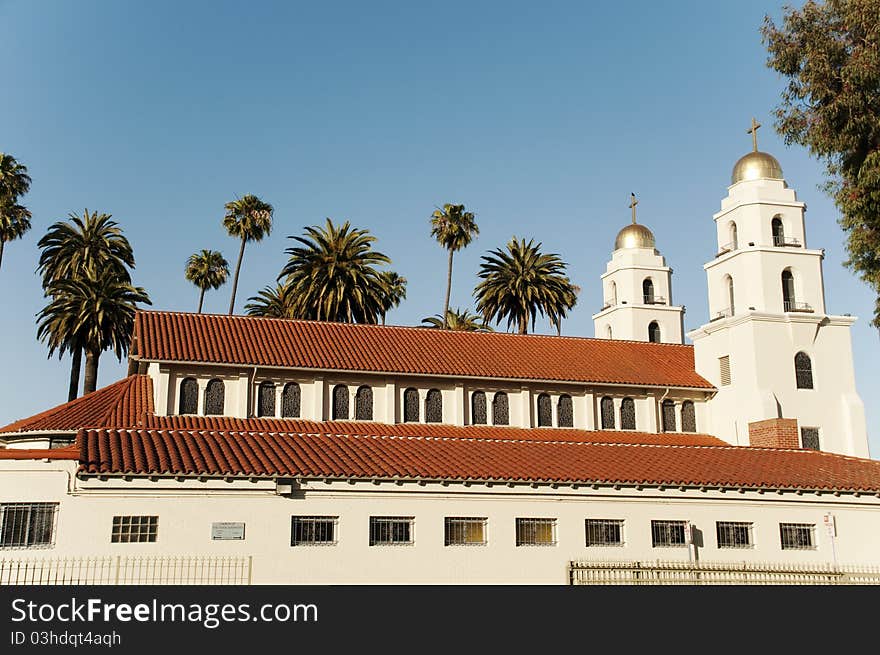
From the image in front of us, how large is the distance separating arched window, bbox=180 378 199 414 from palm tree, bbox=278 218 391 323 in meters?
28.9

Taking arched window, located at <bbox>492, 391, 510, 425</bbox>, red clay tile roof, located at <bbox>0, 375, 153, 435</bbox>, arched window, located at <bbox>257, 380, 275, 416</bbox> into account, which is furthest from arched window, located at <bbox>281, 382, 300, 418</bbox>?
arched window, located at <bbox>492, 391, 510, 425</bbox>

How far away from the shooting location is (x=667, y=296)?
68.2 m

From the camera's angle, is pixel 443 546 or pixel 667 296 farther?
pixel 667 296

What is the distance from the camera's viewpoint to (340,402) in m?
42.3

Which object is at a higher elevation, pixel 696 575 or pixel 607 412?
pixel 607 412

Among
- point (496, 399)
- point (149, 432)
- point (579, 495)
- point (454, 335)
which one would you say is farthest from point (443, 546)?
point (454, 335)

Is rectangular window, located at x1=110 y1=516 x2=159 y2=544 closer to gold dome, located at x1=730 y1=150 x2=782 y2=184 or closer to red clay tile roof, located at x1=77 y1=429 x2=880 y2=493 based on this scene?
red clay tile roof, located at x1=77 y1=429 x2=880 y2=493

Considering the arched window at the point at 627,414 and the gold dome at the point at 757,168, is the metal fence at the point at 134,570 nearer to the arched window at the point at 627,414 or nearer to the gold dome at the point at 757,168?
the arched window at the point at 627,414

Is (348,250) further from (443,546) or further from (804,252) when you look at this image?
(443,546)

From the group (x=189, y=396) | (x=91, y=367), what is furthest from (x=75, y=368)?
(x=189, y=396)

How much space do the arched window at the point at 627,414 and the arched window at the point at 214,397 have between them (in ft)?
61.1

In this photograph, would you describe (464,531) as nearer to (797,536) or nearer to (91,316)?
(797,536)

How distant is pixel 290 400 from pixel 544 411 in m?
11.8
